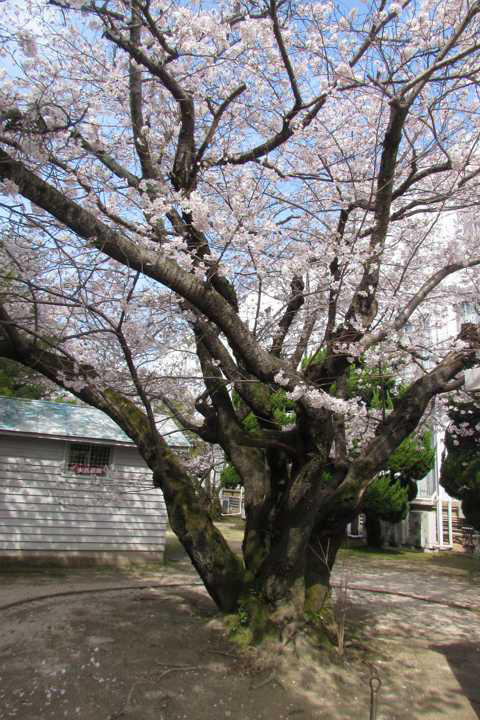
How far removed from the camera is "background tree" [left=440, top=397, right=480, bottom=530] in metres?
11.8

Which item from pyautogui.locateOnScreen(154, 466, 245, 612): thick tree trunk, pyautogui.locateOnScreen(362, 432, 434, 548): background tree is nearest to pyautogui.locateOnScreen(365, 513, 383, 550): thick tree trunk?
pyautogui.locateOnScreen(362, 432, 434, 548): background tree

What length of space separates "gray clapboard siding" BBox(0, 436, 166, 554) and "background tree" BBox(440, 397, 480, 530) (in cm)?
663

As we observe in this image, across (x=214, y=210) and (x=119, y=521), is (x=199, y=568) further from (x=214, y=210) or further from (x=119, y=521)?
(x=119, y=521)

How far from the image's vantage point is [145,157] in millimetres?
6090

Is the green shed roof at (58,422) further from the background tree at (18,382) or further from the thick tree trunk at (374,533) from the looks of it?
the thick tree trunk at (374,533)

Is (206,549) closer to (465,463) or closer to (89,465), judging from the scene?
(89,465)

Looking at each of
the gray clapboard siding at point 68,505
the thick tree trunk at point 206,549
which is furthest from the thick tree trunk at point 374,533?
the thick tree trunk at point 206,549

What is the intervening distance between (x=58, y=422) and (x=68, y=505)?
1624 mm

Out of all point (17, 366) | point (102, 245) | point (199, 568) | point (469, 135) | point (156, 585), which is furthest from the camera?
point (17, 366)

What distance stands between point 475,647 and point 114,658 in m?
4.09

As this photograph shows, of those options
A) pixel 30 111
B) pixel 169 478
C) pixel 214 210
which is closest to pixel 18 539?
pixel 169 478

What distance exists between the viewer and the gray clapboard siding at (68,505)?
986cm

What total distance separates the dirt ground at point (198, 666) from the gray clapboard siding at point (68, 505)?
239 cm

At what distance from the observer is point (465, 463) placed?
12203 millimetres
